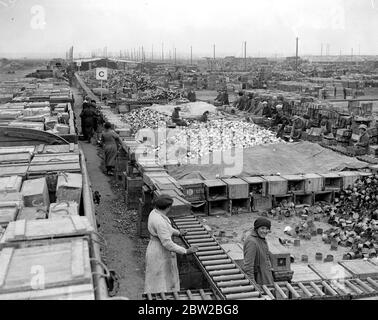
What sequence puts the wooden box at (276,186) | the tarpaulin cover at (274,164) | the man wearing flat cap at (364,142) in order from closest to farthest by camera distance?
1. the wooden box at (276,186)
2. the tarpaulin cover at (274,164)
3. the man wearing flat cap at (364,142)

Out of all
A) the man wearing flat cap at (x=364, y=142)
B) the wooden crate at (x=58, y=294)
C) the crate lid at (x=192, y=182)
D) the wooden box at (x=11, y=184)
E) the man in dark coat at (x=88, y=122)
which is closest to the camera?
the wooden crate at (x=58, y=294)

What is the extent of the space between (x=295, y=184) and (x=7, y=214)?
6570mm

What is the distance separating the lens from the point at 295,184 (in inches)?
404

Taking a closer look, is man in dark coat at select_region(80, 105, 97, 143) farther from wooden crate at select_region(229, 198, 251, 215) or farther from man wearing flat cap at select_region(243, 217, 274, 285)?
man wearing flat cap at select_region(243, 217, 274, 285)

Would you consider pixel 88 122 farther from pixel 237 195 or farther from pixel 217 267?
pixel 217 267

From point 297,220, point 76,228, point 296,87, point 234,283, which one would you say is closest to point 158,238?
point 234,283

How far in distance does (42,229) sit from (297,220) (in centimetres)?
637

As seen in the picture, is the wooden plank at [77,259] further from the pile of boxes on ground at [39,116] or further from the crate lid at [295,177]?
the pile of boxes on ground at [39,116]

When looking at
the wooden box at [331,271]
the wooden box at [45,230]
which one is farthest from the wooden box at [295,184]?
the wooden box at [45,230]

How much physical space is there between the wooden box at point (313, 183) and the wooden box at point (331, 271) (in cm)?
425

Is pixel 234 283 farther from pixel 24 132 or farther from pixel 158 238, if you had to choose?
pixel 24 132

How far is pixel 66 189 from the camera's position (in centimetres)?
615

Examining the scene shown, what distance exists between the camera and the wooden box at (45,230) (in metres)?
3.85
